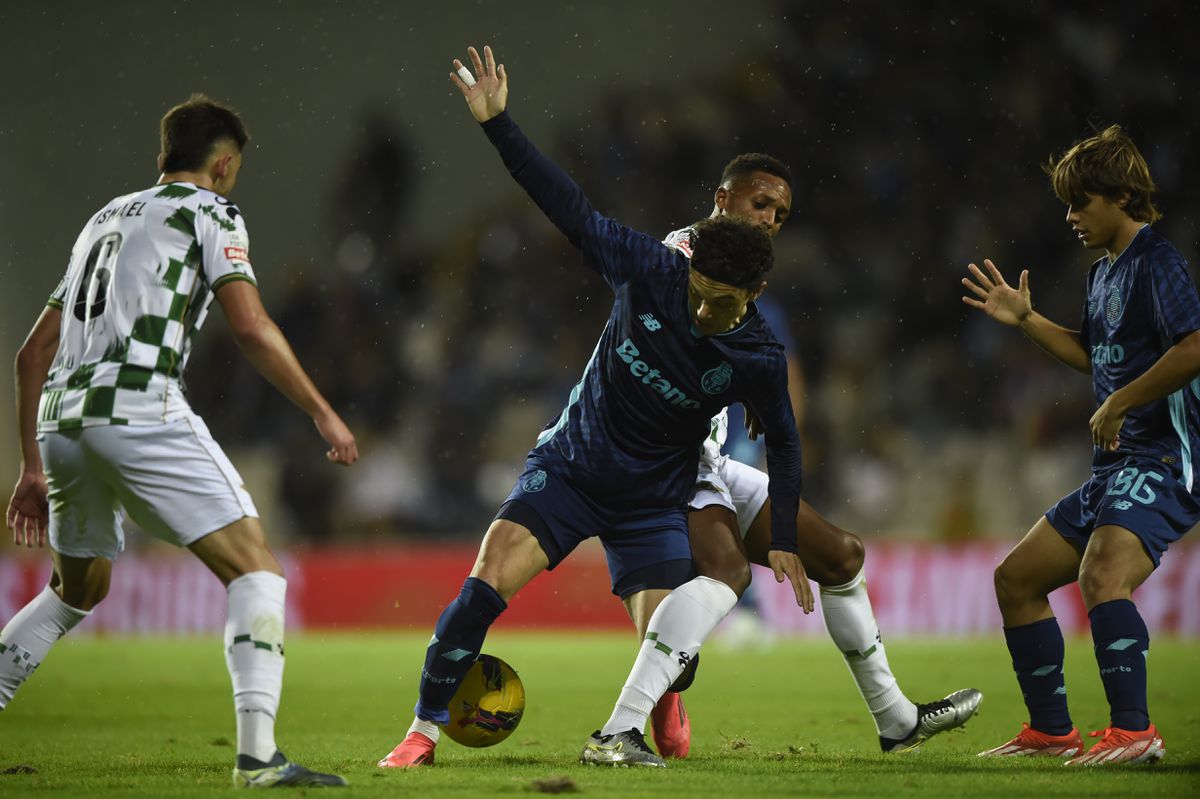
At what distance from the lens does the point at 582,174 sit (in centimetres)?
1753

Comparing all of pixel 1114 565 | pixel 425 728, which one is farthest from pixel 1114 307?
pixel 425 728

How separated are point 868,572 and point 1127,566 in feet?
29.9

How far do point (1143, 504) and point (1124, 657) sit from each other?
57 cm

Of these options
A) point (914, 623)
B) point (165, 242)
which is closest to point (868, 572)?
point (914, 623)

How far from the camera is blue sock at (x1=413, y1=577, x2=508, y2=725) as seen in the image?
5.01 meters

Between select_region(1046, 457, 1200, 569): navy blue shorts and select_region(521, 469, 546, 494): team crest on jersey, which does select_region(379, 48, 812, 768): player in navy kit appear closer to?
select_region(521, 469, 546, 494): team crest on jersey

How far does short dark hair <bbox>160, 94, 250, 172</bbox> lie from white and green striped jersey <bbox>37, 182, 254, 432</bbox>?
0.46 feet

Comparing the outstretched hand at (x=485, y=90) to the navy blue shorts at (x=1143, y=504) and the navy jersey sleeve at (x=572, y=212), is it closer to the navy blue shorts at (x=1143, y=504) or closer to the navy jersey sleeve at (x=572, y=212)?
the navy jersey sleeve at (x=572, y=212)

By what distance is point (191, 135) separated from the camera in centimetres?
449

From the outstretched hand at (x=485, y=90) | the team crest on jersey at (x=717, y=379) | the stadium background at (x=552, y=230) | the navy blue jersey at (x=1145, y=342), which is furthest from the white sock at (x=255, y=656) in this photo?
the stadium background at (x=552, y=230)

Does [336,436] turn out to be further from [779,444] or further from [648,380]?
[779,444]

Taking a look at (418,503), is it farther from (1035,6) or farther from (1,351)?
(1035,6)

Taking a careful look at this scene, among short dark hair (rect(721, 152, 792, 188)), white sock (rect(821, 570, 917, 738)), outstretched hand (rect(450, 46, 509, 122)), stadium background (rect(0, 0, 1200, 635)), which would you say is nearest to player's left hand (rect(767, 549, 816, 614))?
white sock (rect(821, 570, 917, 738))

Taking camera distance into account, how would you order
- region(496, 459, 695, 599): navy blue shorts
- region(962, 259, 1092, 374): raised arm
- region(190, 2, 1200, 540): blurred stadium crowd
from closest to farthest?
region(496, 459, 695, 599): navy blue shorts
region(962, 259, 1092, 374): raised arm
region(190, 2, 1200, 540): blurred stadium crowd
